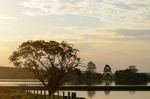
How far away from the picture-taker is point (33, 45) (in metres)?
76.1

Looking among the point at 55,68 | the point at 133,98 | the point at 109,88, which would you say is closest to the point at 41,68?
the point at 55,68

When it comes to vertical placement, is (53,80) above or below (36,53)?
below

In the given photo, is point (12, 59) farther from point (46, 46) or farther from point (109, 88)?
point (109, 88)

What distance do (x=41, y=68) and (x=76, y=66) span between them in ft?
23.4

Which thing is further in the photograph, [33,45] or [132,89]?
[132,89]

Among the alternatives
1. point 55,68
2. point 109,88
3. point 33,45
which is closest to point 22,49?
point 33,45

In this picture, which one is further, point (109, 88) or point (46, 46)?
point (109, 88)

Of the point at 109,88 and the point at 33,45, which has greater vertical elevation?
the point at 33,45

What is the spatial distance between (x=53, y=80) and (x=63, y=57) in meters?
5.15

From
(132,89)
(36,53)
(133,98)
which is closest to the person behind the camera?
(36,53)

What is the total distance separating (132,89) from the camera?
132 m

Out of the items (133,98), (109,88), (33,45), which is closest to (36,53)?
(33,45)

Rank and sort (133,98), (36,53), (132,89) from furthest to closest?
(132,89), (133,98), (36,53)

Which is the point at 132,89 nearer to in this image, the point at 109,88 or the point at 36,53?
the point at 109,88
